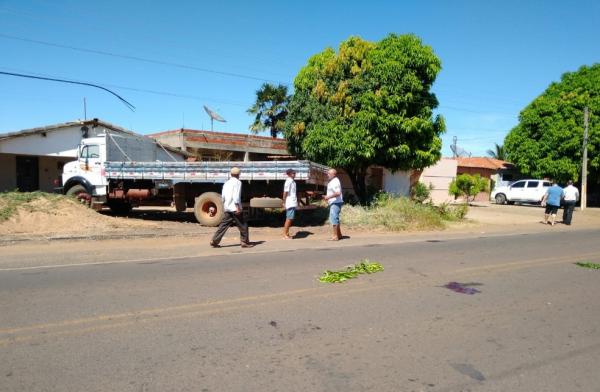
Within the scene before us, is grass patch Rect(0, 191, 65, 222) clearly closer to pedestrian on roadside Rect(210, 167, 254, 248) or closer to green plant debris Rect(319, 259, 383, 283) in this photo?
pedestrian on roadside Rect(210, 167, 254, 248)

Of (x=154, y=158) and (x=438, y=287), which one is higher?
(x=154, y=158)

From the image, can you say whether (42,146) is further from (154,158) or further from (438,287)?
(438,287)

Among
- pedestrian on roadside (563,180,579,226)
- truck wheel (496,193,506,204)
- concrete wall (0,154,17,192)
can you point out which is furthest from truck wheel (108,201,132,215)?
truck wheel (496,193,506,204)

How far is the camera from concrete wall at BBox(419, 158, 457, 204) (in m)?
28.7

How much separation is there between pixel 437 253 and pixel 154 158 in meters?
11.9

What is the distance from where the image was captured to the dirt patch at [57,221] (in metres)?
11.4

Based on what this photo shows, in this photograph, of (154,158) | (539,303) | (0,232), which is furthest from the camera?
(154,158)

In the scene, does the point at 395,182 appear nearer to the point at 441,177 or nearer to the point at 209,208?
the point at 441,177

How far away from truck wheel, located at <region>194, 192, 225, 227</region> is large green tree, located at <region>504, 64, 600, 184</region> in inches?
873

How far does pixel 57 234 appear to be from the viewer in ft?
36.6

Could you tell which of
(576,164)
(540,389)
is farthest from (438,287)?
(576,164)

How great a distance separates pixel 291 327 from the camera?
14.8 feet

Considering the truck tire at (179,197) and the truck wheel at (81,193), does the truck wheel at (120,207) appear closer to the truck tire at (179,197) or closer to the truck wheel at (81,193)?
the truck wheel at (81,193)

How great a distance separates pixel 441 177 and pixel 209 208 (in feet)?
63.3
